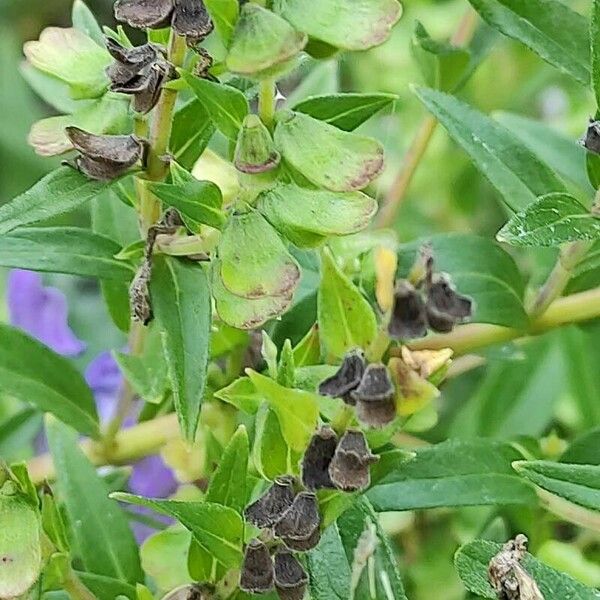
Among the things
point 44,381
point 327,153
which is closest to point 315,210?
point 327,153

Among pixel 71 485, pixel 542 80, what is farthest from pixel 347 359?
pixel 542 80

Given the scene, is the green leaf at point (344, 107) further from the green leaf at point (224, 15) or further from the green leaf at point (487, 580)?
the green leaf at point (487, 580)

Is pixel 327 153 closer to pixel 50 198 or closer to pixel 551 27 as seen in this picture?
pixel 50 198

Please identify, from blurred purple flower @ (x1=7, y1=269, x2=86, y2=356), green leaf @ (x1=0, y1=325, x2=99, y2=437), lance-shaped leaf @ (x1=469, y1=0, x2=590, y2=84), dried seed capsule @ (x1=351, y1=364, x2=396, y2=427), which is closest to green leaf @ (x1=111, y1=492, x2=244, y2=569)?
dried seed capsule @ (x1=351, y1=364, x2=396, y2=427)

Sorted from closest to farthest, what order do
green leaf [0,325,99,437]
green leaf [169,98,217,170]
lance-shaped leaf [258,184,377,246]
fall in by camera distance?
lance-shaped leaf [258,184,377,246] → green leaf [169,98,217,170] → green leaf [0,325,99,437]

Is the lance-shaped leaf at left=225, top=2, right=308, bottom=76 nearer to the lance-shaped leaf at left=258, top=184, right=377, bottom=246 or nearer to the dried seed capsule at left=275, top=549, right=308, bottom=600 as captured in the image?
the lance-shaped leaf at left=258, top=184, right=377, bottom=246

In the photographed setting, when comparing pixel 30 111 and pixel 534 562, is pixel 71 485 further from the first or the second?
pixel 30 111

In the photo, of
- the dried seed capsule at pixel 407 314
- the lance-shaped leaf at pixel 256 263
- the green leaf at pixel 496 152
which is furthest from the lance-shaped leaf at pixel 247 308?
the green leaf at pixel 496 152
